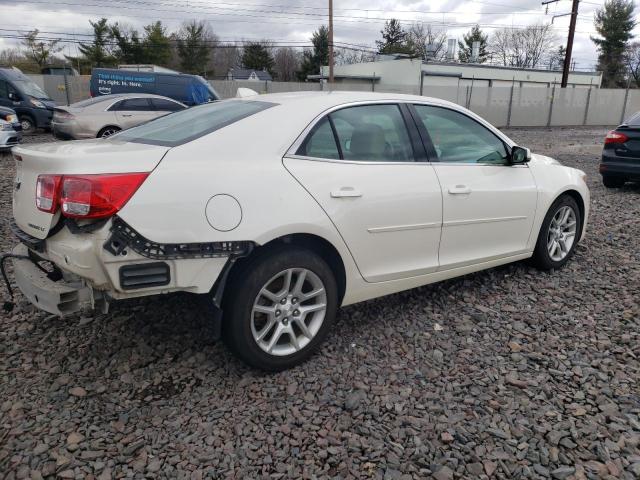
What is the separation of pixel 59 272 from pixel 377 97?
2.30 meters

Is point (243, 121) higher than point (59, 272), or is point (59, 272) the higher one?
point (243, 121)

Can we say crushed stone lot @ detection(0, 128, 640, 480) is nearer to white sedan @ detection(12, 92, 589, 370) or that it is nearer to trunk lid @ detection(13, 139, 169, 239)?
white sedan @ detection(12, 92, 589, 370)

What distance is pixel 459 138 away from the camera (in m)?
3.80

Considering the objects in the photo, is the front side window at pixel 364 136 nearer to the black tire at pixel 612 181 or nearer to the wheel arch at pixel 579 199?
the wheel arch at pixel 579 199

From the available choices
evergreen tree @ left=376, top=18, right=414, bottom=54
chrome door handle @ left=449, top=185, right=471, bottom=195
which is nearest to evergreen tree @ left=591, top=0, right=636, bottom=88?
→ evergreen tree @ left=376, top=18, right=414, bottom=54

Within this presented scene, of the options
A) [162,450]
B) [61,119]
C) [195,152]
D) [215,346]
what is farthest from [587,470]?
[61,119]

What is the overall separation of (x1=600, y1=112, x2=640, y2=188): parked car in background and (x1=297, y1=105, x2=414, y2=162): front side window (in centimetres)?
669

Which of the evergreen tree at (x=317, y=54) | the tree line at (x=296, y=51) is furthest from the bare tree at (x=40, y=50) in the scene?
the evergreen tree at (x=317, y=54)

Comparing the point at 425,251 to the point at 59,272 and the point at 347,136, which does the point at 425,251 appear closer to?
the point at 347,136

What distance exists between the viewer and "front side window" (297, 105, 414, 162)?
3.05m

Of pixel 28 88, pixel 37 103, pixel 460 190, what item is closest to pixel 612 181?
pixel 460 190

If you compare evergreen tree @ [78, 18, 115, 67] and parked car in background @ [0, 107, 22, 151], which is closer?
parked car in background @ [0, 107, 22, 151]

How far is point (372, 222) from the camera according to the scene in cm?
311

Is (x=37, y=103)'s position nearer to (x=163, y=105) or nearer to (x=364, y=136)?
(x=163, y=105)
